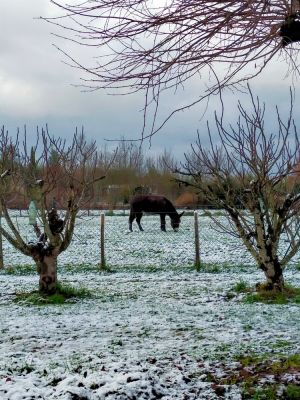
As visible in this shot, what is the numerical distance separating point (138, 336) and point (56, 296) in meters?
2.83

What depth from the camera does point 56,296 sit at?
337 inches

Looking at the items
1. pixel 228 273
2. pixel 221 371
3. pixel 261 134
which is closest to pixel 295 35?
pixel 221 371

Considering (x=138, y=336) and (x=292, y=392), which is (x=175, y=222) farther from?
(x=292, y=392)

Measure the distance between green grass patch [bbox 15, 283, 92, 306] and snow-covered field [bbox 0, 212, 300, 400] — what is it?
0.64 feet

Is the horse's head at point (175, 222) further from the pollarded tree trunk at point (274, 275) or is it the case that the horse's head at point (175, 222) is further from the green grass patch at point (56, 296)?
the pollarded tree trunk at point (274, 275)

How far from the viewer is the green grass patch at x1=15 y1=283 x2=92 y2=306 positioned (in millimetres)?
8398

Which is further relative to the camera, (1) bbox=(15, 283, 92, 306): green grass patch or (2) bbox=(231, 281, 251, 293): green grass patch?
(2) bbox=(231, 281, 251, 293): green grass patch

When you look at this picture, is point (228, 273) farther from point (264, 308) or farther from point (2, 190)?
point (2, 190)

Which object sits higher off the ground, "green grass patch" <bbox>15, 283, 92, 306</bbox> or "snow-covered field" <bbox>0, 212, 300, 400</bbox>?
"green grass patch" <bbox>15, 283, 92, 306</bbox>

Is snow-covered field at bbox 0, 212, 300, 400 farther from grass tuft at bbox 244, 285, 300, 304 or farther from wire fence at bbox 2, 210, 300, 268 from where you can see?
wire fence at bbox 2, 210, 300, 268

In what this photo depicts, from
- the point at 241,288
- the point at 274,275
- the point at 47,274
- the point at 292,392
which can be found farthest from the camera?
the point at 241,288

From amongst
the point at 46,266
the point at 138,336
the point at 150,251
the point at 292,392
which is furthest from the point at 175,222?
the point at 292,392

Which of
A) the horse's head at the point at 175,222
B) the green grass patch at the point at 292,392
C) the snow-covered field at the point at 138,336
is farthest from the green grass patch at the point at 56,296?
the horse's head at the point at 175,222

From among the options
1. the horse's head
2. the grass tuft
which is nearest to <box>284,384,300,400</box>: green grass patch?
the grass tuft
